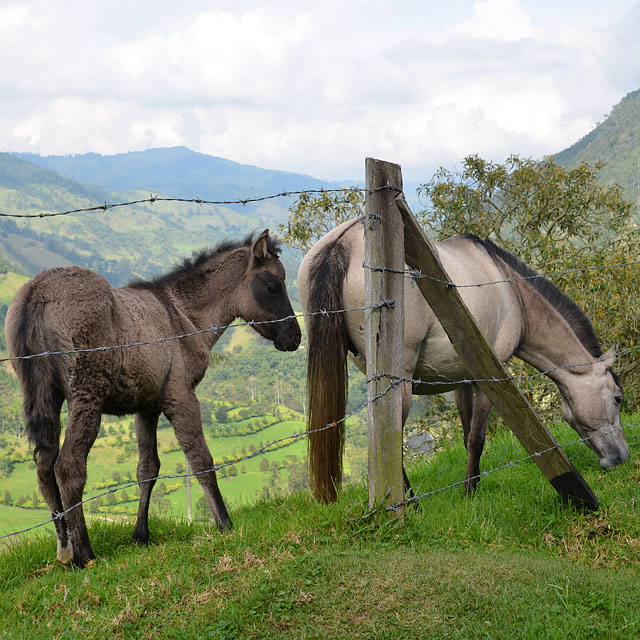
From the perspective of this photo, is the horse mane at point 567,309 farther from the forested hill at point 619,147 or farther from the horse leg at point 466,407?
the forested hill at point 619,147

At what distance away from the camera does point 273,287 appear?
5492 mm

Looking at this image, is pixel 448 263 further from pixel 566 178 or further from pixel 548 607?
pixel 566 178

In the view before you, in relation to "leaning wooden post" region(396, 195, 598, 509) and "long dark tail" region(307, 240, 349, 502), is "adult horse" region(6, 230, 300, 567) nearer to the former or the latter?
"long dark tail" region(307, 240, 349, 502)

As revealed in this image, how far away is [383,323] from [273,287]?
68.4 inches

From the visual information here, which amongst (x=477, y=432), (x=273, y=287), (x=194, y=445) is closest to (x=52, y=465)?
(x=194, y=445)

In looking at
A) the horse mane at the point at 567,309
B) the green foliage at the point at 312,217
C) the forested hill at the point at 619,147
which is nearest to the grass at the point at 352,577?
the horse mane at the point at 567,309

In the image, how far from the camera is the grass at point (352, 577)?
3082 mm

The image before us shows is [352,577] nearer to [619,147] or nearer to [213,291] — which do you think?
[213,291]

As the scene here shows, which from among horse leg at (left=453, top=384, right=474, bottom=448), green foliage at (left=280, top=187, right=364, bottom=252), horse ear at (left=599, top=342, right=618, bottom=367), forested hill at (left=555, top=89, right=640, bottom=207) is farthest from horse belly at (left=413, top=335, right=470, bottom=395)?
forested hill at (left=555, top=89, right=640, bottom=207)

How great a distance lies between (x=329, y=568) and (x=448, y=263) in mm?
2960

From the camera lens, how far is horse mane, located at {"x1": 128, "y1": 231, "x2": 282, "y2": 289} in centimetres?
525

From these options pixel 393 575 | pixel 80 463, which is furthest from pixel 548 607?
pixel 80 463

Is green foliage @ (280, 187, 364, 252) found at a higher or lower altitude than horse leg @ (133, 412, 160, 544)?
higher

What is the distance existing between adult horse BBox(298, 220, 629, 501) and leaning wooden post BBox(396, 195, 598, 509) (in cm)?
51
